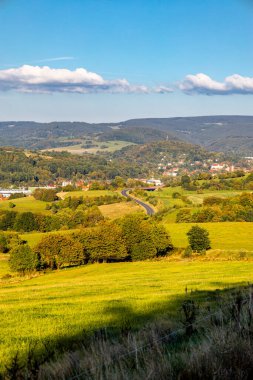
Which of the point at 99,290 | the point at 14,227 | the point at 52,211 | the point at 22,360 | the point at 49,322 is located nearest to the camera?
the point at 22,360

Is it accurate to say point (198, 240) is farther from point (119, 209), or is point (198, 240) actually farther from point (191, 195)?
point (191, 195)

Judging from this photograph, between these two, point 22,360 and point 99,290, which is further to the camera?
point 99,290

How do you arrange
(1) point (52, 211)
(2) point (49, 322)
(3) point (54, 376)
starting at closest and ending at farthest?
(3) point (54, 376) → (2) point (49, 322) → (1) point (52, 211)

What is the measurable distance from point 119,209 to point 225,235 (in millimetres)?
48935

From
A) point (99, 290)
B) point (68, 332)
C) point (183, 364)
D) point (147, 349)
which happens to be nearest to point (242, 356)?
point (183, 364)

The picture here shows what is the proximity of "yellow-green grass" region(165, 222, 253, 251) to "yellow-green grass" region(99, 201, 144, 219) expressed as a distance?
107 feet

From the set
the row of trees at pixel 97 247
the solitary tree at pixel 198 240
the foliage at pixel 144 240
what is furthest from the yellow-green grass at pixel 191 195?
the row of trees at pixel 97 247

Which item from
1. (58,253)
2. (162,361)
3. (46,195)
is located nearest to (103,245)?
(58,253)

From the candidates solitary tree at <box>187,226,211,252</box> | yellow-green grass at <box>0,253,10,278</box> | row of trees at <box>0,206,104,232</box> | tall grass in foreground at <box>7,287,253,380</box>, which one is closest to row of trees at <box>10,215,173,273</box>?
yellow-green grass at <box>0,253,10,278</box>

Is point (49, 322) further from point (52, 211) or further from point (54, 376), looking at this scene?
point (52, 211)

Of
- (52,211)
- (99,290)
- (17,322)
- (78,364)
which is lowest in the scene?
(52,211)

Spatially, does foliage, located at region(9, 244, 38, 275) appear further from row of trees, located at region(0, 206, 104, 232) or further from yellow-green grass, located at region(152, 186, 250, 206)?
yellow-green grass, located at region(152, 186, 250, 206)

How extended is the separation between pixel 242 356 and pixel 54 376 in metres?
2.30

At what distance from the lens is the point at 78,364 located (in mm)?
6008
